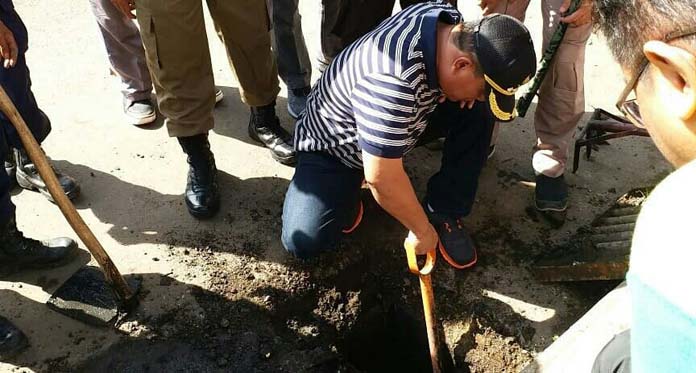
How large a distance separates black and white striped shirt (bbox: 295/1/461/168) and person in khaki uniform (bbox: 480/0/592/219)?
2.28ft

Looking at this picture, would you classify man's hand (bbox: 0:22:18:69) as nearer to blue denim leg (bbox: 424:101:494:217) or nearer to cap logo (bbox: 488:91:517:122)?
blue denim leg (bbox: 424:101:494:217)

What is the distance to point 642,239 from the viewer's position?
110 centimetres

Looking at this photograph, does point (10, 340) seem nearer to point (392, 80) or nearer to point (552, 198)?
point (392, 80)

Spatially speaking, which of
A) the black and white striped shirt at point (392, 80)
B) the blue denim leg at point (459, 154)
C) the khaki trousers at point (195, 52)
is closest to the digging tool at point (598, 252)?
the blue denim leg at point (459, 154)

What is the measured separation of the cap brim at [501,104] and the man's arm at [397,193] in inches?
16.4

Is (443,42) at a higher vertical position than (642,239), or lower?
lower

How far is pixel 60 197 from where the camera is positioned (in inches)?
104

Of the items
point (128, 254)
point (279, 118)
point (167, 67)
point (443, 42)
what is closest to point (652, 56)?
point (443, 42)

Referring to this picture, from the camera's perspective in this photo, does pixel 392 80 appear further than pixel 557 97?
No

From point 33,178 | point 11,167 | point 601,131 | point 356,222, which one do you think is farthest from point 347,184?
point 11,167

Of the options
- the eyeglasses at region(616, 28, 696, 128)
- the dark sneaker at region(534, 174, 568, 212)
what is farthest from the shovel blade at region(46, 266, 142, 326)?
the eyeglasses at region(616, 28, 696, 128)

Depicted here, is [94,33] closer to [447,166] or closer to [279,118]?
[279,118]

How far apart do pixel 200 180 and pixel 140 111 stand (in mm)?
866

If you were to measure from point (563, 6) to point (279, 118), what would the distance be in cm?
186
